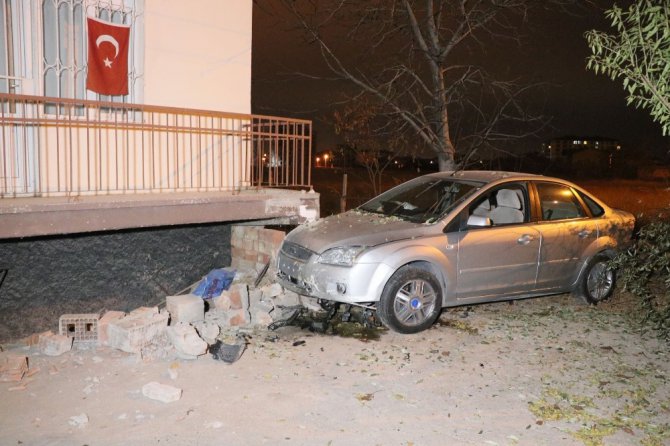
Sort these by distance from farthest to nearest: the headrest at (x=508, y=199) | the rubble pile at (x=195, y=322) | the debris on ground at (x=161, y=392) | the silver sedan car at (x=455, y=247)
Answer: the headrest at (x=508, y=199) < the silver sedan car at (x=455, y=247) < the rubble pile at (x=195, y=322) < the debris on ground at (x=161, y=392)

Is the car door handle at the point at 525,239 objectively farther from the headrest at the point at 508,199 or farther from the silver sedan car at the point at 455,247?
the headrest at the point at 508,199

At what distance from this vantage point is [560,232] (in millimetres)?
7195

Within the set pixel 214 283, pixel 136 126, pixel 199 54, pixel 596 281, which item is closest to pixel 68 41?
pixel 136 126

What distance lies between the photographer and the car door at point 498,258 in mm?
6582

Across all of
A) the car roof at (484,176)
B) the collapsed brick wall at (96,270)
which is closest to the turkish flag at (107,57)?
the collapsed brick wall at (96,270)

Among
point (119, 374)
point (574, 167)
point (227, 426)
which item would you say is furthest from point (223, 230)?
point (574, 167)

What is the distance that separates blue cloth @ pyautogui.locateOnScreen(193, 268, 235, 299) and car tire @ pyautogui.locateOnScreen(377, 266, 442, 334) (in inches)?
101

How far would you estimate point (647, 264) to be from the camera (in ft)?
20.2

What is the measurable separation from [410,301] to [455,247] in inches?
32.3

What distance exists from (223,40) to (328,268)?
429cm

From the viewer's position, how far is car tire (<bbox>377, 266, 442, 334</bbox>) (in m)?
6.14

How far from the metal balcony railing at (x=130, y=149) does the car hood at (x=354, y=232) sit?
5.41 ft

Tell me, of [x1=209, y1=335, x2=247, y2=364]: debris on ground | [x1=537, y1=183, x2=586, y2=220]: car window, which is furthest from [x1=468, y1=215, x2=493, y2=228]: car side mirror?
[x1=209, y1=335, x2=247, y2=364]: debris on ground

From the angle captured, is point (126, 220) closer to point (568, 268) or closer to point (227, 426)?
point (227, 426)
